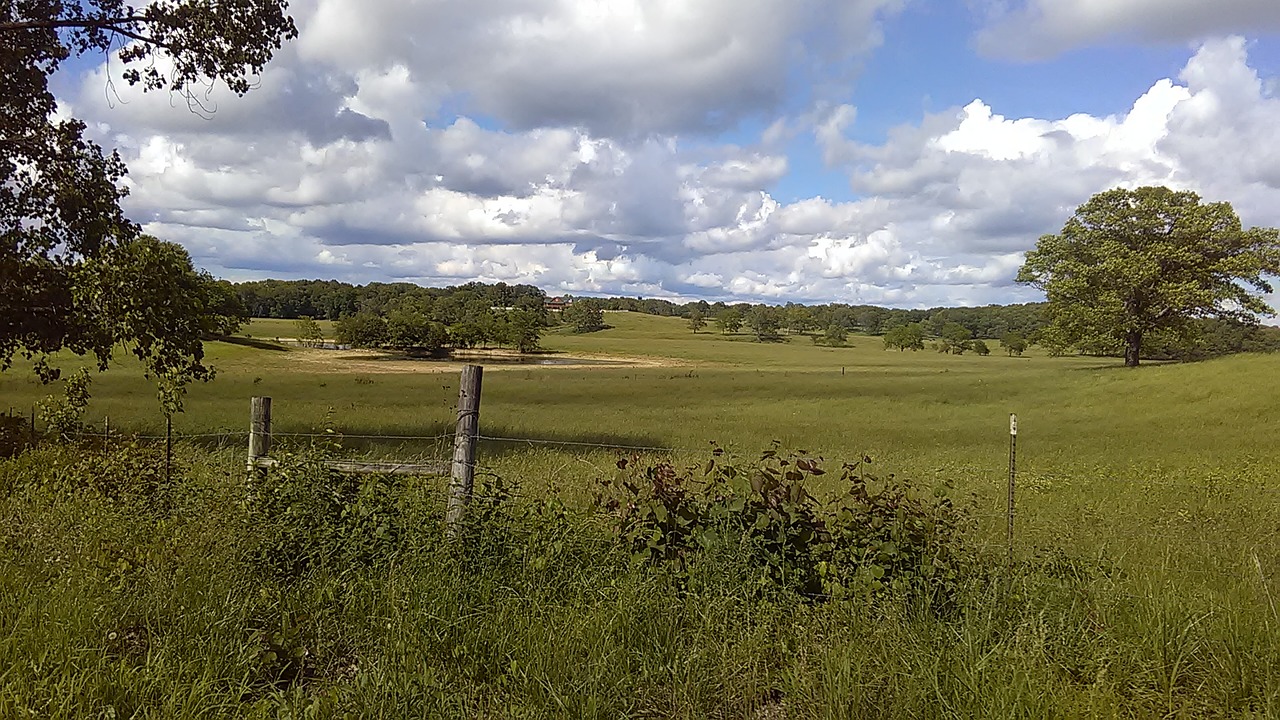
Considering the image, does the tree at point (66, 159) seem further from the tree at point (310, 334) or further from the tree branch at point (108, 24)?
the tree at point (310, 334)

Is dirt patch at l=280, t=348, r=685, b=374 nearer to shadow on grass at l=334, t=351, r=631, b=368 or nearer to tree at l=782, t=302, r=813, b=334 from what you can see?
shadow on grass at l=334, t=351, r=631, b=368

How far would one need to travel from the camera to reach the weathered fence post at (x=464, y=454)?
5.96m

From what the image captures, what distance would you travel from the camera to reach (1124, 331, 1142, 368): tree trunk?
43.3 metres

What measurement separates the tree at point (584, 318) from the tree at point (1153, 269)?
116595 mm

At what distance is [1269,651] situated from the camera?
14.3 ft

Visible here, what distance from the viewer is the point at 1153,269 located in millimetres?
41281

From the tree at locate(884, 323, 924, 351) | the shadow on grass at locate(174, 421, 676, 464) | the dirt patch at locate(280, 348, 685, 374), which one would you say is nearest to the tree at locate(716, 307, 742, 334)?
the tree at locate(884, 323, 924, 351)

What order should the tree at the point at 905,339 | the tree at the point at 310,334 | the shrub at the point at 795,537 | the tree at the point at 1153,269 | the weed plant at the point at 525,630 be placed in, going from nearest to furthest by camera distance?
the weed plant at the point at 525,630, the shrub at the point at 795,537, the tree at the point at 1153,269, the tree at the point at 310,334, the tree at the point at 905,339

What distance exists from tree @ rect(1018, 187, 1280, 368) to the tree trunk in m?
0.06

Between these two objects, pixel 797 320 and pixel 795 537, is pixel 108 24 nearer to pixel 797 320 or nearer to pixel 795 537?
pixel 795 537

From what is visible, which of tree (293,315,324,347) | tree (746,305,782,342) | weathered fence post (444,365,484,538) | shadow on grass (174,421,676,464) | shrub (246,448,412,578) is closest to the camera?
shrub (246,448,412,578)

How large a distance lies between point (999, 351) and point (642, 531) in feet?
420

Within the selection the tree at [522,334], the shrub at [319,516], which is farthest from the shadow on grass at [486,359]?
the shrub at [319,516]

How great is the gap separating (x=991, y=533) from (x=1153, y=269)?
41.4 meters
